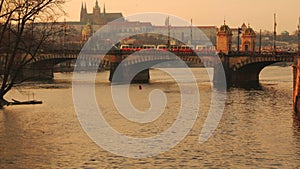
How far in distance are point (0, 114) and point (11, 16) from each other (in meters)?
5.23

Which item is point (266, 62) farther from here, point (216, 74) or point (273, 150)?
point (273, 150)

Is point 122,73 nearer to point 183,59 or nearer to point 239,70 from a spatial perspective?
point 183,59

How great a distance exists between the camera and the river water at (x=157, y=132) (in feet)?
73.1

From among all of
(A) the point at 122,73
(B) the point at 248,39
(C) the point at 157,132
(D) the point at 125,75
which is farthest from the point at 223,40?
(C) the point at 157,132

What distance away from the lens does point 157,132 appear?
95.2 feet

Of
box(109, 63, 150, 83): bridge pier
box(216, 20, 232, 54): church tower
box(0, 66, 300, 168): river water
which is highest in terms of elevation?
box(216, 20, 232, 54): church tower

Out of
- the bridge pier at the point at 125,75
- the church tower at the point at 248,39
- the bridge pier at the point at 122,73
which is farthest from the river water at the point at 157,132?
the church tower at the point at 248,39

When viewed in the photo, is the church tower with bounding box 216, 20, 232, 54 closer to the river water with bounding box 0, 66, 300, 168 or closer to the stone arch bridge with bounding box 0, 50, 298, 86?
the stone arch bridge with bounding box 0, 50, 298, 86

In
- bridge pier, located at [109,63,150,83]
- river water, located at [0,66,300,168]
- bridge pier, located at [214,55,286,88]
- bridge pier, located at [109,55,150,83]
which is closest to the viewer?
river water, located at [0,66,300,168]

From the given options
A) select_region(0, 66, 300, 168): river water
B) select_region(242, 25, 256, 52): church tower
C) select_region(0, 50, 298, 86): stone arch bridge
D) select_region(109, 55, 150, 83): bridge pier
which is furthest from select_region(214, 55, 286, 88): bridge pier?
select_region(0, 66, 300, 168): river water

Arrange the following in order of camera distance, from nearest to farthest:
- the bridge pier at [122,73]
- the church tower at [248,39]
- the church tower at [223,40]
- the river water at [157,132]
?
1. the river water at [157,132]
2. the bridge pier at [122,73]
3. the church tower at [223,40]
4. the church tower at [248,39]

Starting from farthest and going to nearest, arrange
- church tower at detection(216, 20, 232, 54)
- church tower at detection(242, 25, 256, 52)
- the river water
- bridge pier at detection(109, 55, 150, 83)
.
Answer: church tower at detection(242, 25, 256, 52)
church tower at detection(216, 20, 232, 54)
bridge pier at detection(109, 55, 150, 83)
the river water

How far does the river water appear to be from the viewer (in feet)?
73.1

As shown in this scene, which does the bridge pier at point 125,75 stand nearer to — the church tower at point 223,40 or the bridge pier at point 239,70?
the bridge pier at point 239,70
